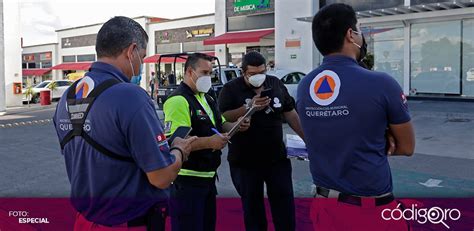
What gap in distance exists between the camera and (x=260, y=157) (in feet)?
14.0

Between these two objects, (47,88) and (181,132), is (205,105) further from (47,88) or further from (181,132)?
(47,88)

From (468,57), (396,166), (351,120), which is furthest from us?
(468,57)

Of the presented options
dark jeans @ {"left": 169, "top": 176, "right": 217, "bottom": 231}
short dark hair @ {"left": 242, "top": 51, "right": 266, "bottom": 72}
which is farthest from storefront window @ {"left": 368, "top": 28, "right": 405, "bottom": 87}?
dark jeans @ {"left": 169, "top": 176, "right": 217, "bottom": 231}

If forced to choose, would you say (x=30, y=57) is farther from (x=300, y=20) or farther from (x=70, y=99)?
(x=70, y=99)

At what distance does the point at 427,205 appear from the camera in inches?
226

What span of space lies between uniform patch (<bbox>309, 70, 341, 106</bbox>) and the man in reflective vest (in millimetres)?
1192

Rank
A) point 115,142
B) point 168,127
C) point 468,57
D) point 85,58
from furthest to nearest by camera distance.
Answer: point 85,58, point 468,57, point 168,127, point 115,142

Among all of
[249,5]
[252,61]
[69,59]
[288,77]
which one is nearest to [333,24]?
[252,61]

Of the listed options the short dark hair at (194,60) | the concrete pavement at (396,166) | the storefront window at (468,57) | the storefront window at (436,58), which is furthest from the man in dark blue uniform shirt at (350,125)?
the storefront window at (436,58)

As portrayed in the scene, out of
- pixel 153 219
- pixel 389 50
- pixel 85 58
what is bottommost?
pixel 153 219

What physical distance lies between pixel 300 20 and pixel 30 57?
44.6 meters

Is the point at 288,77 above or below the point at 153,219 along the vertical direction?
above

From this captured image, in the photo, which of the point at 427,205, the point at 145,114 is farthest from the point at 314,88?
the point at 427,205

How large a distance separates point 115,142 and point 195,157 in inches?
59.4
